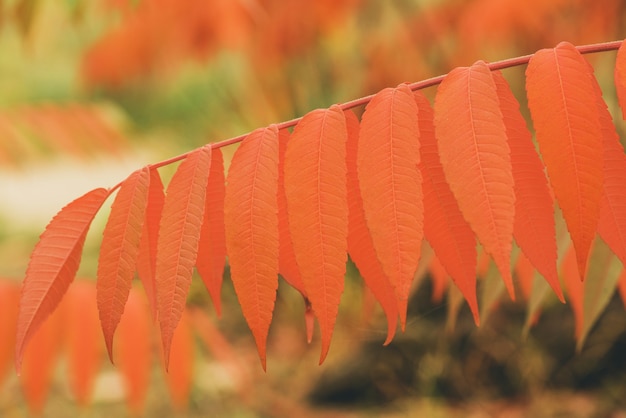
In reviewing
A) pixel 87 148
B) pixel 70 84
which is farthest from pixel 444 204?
pixel 70 84

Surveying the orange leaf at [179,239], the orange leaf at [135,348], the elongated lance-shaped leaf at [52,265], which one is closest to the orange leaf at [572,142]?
the orange leaf at [179,239]

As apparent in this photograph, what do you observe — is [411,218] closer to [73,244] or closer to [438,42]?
[73,244]

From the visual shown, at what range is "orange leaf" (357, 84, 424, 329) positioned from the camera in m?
0.52

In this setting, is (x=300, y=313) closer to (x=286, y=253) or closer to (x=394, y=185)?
(x=286, y=253)

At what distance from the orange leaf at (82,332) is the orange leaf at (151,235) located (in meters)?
0.52

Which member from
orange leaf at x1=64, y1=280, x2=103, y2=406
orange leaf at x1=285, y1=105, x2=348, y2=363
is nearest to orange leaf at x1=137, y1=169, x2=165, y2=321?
orange leaf at x1=285, y1=105, x2=348, y2=363

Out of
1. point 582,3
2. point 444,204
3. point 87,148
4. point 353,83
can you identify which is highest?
point 444,204

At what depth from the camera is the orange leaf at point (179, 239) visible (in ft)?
1.77

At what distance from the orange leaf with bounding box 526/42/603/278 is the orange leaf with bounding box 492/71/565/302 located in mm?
32

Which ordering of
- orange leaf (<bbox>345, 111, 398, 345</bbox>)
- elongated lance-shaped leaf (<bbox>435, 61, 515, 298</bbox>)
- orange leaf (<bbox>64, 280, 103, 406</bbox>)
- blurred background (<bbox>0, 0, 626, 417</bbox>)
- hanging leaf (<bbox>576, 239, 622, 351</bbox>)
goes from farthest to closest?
blurred background (<bbox>0, 0, 626, 417</bbox>) → orange leaf (<bbox>64, 280, 103, 406</bbox>) → hanging leaf (<bbox>576, 239, 622, 351</bbox>) → orange leaf (<bbox>345, 111, 398, 345</bbox>) → elongated lance-shaped leaf (<bbox>435, 61, 515, 298</bbox>)

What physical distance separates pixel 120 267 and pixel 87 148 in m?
1.52

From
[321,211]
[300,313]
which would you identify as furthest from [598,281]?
[300,313]

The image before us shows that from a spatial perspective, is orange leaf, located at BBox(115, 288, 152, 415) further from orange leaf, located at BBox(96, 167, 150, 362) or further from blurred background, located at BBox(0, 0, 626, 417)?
orange leaf, located at BBox(96, 167, 150, 362)

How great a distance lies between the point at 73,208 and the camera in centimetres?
63
